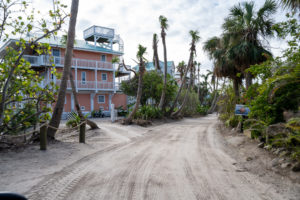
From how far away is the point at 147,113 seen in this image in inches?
756

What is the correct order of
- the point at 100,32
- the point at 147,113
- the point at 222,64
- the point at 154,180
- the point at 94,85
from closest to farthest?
the point at 154,180 < the point at 222,64 < the point at 147,113 < the point at 94,85 < the point at 100,32

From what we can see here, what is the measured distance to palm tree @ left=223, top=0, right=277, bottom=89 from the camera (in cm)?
1229

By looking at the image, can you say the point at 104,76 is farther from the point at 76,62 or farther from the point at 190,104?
the point at 190,104

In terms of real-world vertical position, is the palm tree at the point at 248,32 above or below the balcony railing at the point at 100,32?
below

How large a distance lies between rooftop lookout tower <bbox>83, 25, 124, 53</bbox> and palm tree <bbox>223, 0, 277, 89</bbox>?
62.7ft

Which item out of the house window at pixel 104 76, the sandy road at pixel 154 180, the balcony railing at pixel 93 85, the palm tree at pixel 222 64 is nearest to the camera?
the sandy road at pixel 154 180

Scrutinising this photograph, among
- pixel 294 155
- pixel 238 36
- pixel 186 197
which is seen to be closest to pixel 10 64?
pixel 186 197

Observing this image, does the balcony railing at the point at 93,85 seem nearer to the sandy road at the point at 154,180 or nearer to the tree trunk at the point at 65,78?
the tree trunk at the point at 65,78

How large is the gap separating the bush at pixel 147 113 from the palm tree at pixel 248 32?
336 inches

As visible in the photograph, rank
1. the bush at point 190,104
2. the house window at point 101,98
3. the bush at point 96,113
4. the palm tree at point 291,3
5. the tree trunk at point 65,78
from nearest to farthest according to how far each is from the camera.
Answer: the palm tree at point 291,3
the tree trunk at point 65,78
the bush at point 96,113
the house window at point 101,98
the bush at point 190,104

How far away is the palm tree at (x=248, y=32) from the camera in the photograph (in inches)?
484

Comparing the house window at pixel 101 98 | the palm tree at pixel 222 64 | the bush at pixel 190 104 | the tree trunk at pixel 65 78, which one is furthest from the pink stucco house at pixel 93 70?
the tree trunk at pixel 65 78

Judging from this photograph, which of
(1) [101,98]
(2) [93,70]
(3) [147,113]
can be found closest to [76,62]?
(2) [93,70]

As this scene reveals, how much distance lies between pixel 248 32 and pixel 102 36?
67.6ft
